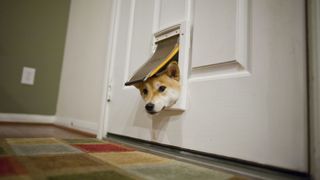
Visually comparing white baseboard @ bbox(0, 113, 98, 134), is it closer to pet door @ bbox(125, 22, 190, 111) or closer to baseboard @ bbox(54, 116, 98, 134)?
baseboard @ bbox(54, 116, 98, 134)

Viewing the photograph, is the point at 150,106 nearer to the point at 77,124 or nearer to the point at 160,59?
the point at 160,59

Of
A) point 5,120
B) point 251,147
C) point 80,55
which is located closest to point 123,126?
point 251,147

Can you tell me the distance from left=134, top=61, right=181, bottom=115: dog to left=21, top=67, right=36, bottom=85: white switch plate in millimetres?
1521

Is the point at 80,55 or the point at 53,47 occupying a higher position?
the point at 53,47

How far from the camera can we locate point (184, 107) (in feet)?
2.56

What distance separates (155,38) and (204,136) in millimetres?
480

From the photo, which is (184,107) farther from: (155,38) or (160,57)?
(155,38)

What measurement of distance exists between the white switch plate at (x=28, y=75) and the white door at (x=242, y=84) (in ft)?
4.60

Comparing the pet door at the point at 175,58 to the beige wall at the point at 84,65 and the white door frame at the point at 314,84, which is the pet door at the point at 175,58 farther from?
the beige wall at the point at 84,65

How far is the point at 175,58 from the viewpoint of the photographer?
→ 2.72ft

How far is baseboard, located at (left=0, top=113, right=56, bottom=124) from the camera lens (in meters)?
1.76

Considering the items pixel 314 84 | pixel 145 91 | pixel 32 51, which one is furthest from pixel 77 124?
pixel 314 84

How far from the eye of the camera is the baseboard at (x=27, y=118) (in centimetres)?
176

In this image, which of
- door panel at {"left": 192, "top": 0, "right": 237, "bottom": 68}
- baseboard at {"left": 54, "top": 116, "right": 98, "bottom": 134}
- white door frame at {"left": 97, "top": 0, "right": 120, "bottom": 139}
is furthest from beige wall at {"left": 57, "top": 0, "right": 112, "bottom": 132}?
door panel at {"left": 192, "top": 0, "right": 237, "bottom": 68}
